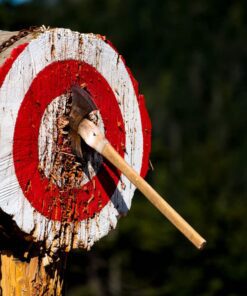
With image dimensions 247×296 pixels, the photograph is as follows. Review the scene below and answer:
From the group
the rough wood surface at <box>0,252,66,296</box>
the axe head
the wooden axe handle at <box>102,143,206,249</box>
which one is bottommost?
the rough wood surface at <box>0,252,66,296</box>

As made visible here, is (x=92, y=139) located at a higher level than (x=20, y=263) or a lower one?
higher

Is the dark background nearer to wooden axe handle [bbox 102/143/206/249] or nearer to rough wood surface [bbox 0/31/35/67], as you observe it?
wooden axe handle [bbox 102/143/206/249]

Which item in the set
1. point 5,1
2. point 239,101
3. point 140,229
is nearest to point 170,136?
point 239,101

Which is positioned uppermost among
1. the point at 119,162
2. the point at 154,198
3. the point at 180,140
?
the point at 180,140

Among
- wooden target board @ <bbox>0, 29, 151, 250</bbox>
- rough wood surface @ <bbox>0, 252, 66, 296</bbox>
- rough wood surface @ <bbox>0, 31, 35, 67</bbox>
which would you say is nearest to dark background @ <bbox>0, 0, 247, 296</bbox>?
wooden target board @ <bbox>0, 29, 151, 250</bbox>

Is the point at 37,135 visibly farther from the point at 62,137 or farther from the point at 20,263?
the point at 20,263

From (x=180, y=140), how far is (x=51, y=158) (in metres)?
39.3

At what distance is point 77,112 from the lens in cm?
255

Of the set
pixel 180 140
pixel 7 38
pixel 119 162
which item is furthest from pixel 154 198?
pixel 180 140

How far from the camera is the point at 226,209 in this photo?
24.2 m

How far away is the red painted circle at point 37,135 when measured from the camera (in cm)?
242

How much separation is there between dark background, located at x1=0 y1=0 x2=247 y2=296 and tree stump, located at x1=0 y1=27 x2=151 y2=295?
1649 centimetres

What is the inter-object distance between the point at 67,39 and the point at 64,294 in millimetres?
668

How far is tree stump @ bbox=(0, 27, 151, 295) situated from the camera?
2391mm
